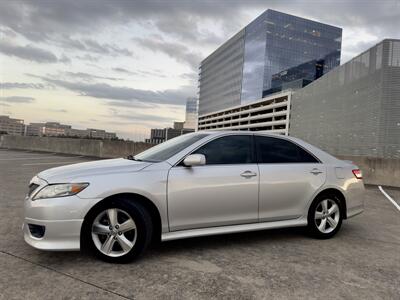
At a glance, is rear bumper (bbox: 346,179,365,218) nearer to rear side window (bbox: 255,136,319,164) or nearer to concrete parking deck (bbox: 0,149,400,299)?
concrete parking deck (bbox: 0,149,400,299)

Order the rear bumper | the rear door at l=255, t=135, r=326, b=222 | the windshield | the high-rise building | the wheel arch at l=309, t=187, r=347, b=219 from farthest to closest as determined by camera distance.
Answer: the high-rise building, the rear bumper, the wheel arch at l=309, t=187, r=347, b=219, the rear door at l=255, t=135, r=326, b=222, the windshield

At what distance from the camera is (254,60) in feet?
394

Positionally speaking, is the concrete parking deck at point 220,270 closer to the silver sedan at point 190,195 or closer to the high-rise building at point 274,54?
the silver sedan at point 190,195

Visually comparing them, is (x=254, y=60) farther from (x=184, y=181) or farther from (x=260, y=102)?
(x=184, y=181)

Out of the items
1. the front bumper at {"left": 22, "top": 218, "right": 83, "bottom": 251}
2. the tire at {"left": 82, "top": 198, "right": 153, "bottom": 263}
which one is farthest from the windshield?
the front bumper at {"left": 22, "top": 218, "right": 83, "bottom": 251}

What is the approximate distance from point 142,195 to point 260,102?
11184 cm

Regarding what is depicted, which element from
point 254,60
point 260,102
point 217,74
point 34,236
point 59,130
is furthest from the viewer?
point 217,74

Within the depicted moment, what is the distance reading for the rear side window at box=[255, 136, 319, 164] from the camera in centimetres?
469

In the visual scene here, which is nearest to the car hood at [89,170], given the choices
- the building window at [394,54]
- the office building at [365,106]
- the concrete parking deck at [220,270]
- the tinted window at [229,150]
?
the tinted window at [229,150]

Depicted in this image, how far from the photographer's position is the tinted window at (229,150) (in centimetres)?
432

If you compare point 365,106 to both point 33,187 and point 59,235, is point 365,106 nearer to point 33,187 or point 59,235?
point 33,187

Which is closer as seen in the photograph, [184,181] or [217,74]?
[184,181]

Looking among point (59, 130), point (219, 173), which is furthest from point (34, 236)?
point (59, 130)

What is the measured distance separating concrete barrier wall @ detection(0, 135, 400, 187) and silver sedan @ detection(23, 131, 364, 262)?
27.3ft
